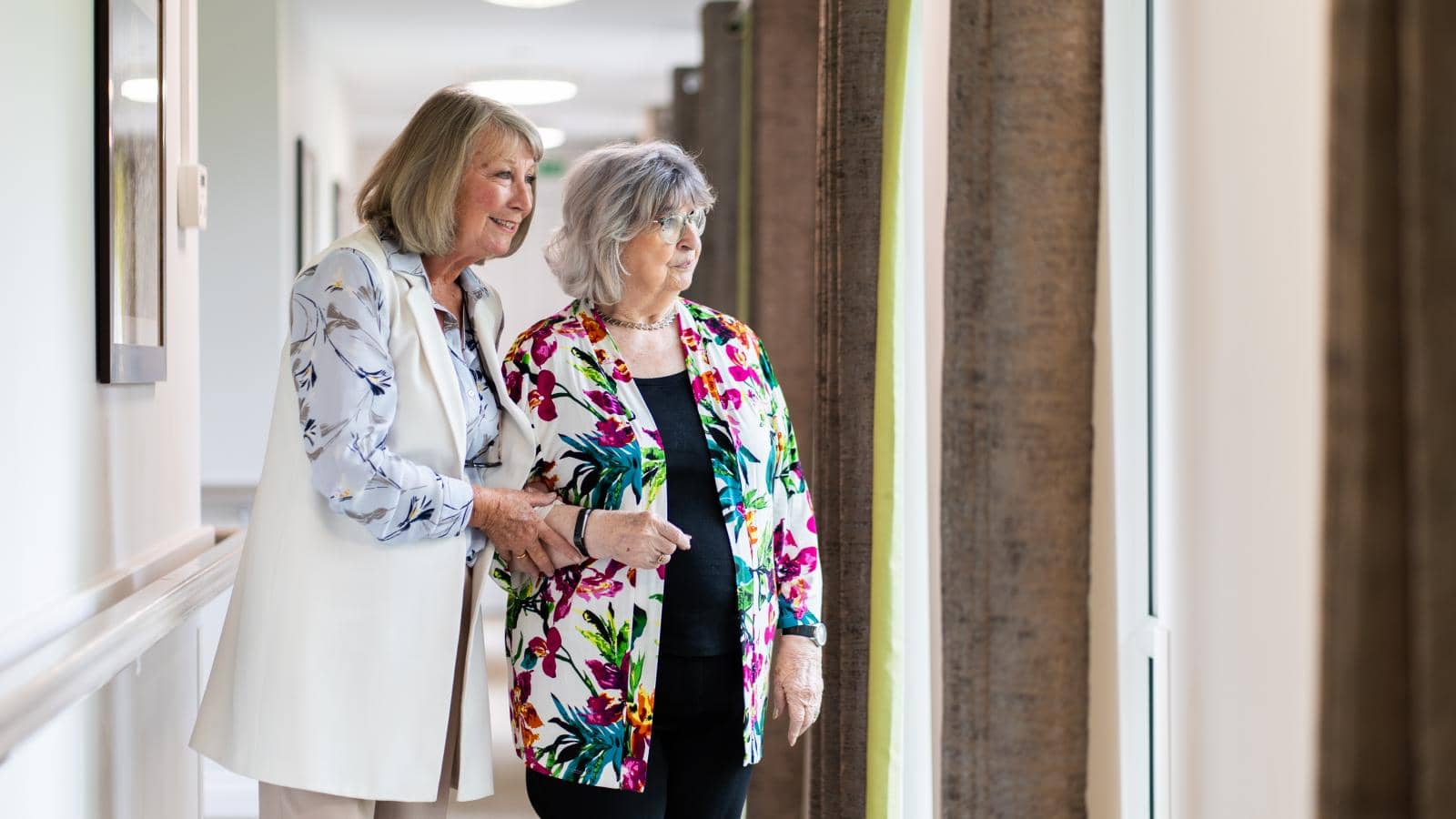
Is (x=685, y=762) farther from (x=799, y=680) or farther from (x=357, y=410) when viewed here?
(x=357, y=410)

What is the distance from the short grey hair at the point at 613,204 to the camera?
1994 mm

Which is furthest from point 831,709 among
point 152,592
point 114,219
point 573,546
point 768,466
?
point 114,219

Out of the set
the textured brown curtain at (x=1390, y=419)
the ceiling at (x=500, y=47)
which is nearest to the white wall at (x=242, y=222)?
the ceiling at (x=500, y=47)

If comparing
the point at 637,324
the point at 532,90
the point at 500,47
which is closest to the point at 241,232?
the point at 532,90

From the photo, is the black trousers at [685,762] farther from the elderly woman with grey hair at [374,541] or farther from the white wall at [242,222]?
the white wall at [242,222]

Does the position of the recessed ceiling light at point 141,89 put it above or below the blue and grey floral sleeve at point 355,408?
above

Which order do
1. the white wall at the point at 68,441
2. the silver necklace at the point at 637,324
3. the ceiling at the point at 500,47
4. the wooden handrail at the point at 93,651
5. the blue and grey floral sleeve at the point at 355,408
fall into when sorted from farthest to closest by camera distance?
1. the ceiling at the point at 500,47
2. the silver necklace at the point at 637,324
3. the blue and grey floral sleeve at the point at 355,408
4. the white wall at the point at 68,441
5. the wooden handrail at the point at 93,651

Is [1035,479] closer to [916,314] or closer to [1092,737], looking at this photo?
[1092,737]

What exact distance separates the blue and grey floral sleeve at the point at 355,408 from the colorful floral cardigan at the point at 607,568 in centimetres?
21

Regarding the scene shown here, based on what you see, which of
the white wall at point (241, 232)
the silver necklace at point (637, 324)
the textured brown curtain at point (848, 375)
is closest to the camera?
the silver necklace at point (637, 324)

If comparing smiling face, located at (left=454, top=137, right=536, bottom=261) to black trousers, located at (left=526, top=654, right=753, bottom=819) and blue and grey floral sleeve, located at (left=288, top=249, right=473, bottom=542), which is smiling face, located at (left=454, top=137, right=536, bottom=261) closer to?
blue and grey floral sleeve, located at (left=288, top=249, right=473, bottom=542)

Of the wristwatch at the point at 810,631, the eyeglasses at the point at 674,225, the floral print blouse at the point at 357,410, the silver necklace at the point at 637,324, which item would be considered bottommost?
the wristwatch at the point at 810,631

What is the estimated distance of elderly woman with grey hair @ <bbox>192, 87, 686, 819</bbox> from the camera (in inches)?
69.2

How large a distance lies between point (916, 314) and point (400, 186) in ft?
3.38
